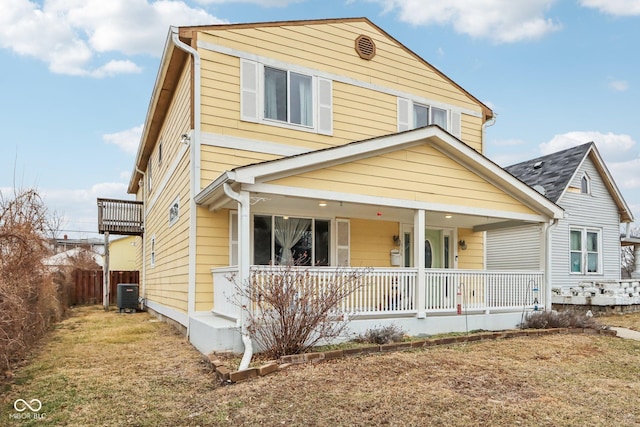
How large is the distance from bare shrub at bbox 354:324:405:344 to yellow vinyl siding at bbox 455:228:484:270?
5.42 m

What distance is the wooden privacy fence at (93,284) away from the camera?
20.2m

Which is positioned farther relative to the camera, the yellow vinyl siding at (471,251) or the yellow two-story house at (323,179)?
the yellow vinyl siding at (471,251)

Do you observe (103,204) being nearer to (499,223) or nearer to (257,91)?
(257,91)

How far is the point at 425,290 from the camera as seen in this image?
9.25m

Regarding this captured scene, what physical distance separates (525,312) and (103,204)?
567 inches

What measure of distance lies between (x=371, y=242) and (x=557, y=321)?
4392 mm

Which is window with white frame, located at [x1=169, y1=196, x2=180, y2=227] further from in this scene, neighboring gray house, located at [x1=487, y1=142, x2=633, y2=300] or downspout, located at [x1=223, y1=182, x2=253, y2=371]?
neighboring gray house, located at [x1=487, y1=142, x2=633, y2=300]

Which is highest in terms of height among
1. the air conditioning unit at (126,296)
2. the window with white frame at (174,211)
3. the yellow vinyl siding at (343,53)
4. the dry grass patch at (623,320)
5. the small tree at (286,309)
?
the yellow vinyl siding at (343,53)

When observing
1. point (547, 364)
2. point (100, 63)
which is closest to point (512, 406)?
point (547, 364)

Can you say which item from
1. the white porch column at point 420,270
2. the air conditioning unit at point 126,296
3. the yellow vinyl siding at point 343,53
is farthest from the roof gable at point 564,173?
the air conditioning unit at point 126,296

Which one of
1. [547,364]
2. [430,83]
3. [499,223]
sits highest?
[430,83]

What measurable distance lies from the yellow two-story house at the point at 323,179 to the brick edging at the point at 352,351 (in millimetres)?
799

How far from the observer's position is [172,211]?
448 inches

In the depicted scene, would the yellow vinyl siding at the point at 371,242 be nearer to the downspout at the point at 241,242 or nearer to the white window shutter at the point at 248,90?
the white window shutter at the point at 248,90
